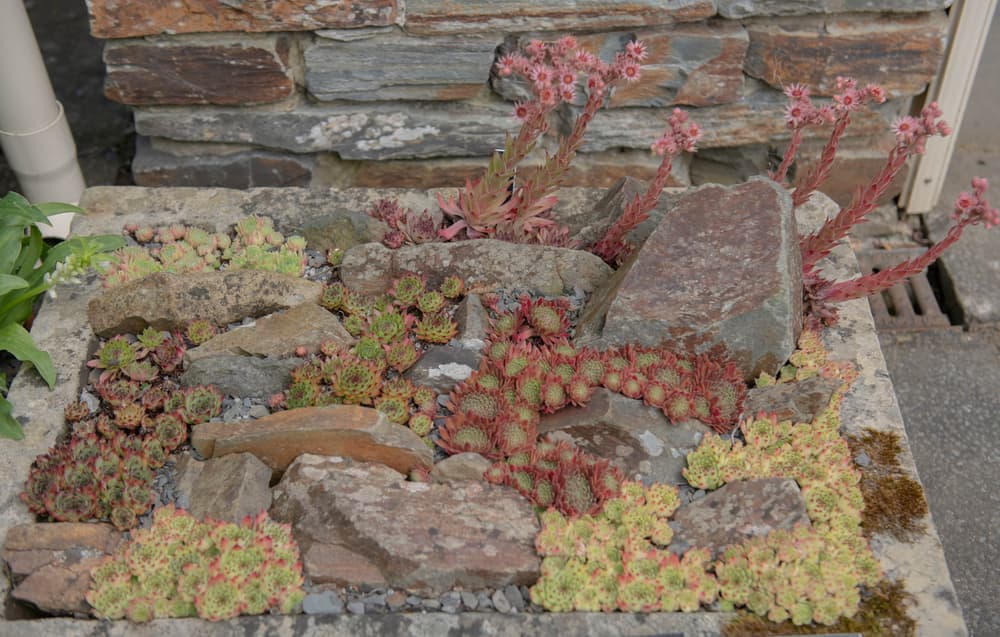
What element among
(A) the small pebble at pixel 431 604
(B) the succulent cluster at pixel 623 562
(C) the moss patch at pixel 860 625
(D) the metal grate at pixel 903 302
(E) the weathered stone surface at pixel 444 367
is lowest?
(D) the metal grate at pixel 903 302

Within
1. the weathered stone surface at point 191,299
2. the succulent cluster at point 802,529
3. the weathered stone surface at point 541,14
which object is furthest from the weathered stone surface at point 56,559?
the weathered stone surface at point 541,14

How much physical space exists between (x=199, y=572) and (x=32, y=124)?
2410mm

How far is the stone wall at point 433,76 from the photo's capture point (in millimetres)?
3770

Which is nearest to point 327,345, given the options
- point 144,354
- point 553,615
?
point 144,354

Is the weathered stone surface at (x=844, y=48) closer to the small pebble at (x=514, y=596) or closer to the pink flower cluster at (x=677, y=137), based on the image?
the pink flower cluster at (x=677, y=137)

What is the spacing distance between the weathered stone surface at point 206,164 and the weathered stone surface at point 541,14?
850mm

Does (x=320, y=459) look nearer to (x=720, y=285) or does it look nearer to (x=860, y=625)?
(x=720, y=285)

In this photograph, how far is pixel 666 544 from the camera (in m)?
2.58

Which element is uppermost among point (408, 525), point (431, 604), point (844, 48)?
point (844, 48)

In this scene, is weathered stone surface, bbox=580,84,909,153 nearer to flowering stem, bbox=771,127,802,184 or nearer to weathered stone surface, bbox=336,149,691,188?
weathered stone surface, bbox=336,149,691,188

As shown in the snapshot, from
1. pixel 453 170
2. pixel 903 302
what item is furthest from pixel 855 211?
pixel 453 170

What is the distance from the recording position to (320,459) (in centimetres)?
270

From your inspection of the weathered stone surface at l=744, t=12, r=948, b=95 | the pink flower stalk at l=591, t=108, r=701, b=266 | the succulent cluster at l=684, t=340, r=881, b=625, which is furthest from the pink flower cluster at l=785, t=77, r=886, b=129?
the weathered stone surface at l=744, t=12, r=948, b=95

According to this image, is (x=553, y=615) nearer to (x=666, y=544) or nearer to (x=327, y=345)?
(x=666, y=544)
